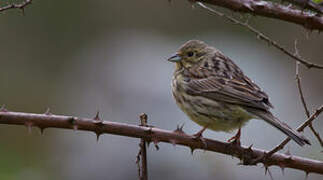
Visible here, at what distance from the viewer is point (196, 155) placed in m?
7.96

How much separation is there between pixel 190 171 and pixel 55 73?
381 cm

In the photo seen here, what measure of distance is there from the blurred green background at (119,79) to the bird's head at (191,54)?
5.33 ft

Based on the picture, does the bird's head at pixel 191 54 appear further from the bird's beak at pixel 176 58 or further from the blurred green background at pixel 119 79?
the blurred green background at pixel 119 79

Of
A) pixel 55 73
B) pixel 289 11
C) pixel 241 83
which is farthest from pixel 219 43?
pixel 289 11

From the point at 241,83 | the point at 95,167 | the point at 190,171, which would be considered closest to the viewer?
the point at 241,83

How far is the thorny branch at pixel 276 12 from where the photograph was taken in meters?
3.33

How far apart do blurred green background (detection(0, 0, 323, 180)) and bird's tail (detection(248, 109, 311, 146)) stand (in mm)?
1969

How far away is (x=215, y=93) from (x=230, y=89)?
0.15 m

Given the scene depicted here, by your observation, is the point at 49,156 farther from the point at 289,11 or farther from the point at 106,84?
the point at 289,11

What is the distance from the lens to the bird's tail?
412cm

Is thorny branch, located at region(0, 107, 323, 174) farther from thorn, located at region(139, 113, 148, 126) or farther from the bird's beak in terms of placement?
the bird's beak

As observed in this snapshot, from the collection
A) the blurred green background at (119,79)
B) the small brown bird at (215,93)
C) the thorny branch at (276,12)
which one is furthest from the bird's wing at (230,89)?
the thorny branch at (276,12)

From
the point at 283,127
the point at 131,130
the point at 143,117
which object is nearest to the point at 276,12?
the point at 143,117

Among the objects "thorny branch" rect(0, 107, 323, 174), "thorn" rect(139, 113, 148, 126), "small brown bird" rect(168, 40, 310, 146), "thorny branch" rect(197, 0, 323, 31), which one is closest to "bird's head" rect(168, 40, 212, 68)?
"small brown bird" rect(168, 40, 310, 146)
